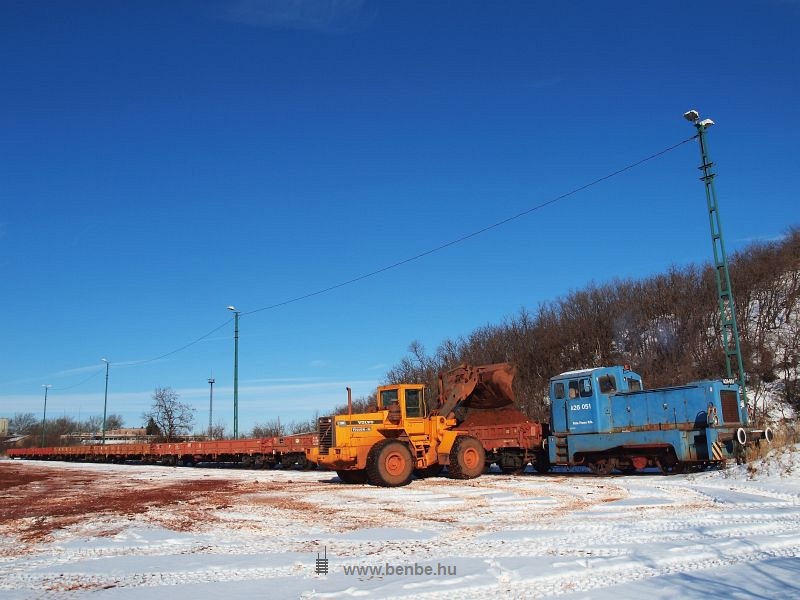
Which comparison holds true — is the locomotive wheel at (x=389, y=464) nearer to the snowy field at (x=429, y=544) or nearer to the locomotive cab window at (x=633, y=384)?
the snowy field at (x=429, y=544)

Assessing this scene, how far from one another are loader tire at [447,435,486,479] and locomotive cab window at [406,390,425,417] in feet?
4.93

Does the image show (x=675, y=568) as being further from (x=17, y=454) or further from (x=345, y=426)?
(x=17, y=454)

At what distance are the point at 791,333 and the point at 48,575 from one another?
152 ft

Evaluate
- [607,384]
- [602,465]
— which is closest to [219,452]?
[602,465]

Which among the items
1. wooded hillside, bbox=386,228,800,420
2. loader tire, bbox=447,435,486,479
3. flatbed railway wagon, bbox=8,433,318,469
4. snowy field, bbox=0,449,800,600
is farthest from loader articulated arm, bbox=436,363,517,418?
wooded hillside, bbox=386,228,800,420

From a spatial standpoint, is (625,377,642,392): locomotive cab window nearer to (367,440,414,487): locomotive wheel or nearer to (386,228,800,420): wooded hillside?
(367,440,414,487): locomotive wheel

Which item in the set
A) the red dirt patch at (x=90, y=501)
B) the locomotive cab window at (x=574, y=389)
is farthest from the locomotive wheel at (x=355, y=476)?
the locomotive cab window at (x=574, y=389)

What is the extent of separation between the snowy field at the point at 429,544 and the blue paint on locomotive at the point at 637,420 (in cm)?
196

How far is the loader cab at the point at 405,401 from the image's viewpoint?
19.5 meters

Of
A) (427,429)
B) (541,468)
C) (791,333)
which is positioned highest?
(791,333)

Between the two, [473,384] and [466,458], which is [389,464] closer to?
[466,458]

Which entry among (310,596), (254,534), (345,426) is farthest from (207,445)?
(310,596)

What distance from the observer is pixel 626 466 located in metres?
19.4

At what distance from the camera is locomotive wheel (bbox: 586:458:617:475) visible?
19547 mm
